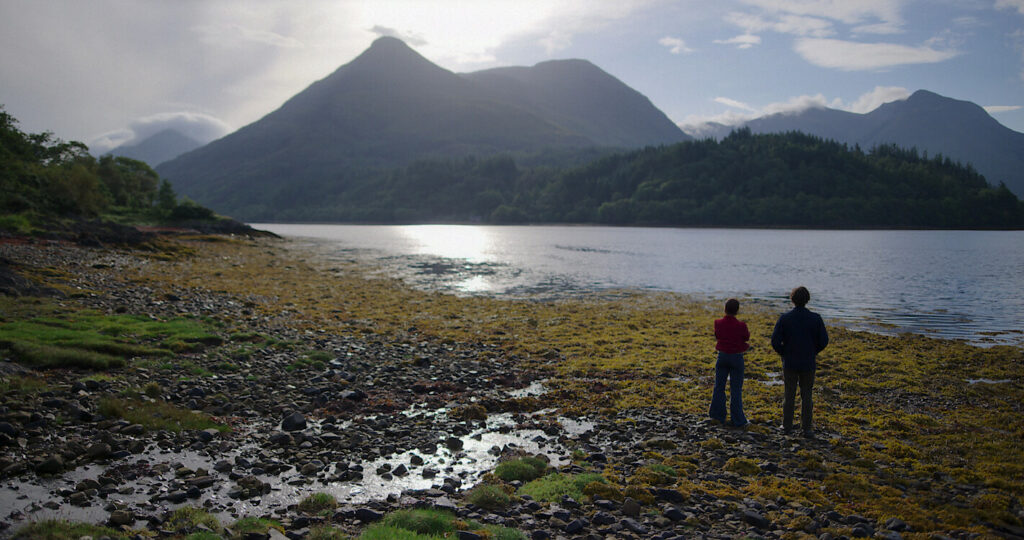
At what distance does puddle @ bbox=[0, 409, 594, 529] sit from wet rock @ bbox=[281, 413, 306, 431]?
26 cm

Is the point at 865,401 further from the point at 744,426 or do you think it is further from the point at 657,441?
the point at 657,441

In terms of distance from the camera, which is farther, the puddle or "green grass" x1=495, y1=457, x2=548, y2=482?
"green grass" x1=495, y1=457, x2=548, y2=482

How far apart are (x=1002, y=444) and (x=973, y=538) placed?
18.9 ft

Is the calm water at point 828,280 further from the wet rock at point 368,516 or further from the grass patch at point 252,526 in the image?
the grass patch at point 252,526

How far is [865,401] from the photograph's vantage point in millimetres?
15547

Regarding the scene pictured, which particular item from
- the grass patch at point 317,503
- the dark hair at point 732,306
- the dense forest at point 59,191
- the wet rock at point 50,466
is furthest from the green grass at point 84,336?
the dense forest at point 59,191

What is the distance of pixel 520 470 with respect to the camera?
10516mm

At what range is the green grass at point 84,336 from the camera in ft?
47.2

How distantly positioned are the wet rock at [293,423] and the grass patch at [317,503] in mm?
3743

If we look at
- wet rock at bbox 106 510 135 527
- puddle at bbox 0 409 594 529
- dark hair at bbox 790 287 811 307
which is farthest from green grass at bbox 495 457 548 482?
dark hair at bbox 790 287 811 307

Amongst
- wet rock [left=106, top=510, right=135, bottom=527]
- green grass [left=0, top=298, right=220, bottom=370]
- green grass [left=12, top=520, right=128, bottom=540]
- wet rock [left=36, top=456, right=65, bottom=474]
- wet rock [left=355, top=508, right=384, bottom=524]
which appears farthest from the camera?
green grass [left=0, top=298, right=220, bottom=370]

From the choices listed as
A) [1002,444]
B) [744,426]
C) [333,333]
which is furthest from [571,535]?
[333,333]

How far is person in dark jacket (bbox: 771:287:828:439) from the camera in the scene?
1237 cm

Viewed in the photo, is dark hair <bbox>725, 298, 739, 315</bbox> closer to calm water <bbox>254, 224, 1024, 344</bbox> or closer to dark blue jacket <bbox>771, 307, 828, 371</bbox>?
dark blue jacket <bbox>771, 307, 828, 371</bbox>
